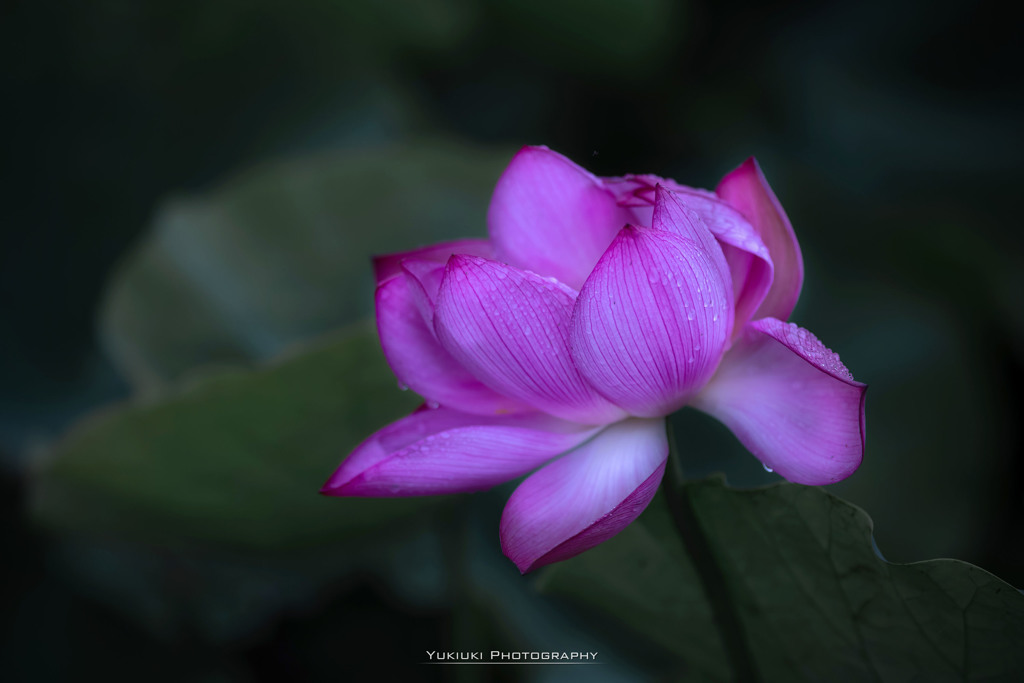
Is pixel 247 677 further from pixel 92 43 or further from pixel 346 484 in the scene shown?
pixel 92 43

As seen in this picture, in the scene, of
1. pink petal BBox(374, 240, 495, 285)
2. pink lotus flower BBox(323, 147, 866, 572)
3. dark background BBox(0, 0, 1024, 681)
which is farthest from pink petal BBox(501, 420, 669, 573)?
dark background BBox(0, 0, 1024, 681)

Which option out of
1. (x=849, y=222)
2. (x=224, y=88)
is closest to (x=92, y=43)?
(x=224, y=88)

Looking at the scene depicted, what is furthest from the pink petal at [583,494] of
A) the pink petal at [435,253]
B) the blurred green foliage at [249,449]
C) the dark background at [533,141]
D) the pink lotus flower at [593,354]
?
the dark background at [533,141]

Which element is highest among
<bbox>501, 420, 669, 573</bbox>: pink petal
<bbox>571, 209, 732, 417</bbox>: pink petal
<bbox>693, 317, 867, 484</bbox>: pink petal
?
<bbox>571, 209, 732, 417</bbox>: pink petal

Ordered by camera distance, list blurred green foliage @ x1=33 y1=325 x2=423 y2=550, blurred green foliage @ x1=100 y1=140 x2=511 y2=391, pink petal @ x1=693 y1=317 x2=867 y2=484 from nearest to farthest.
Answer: pink petal @ x1=693 y1=317 x2=867 y2=484 → blurred green foliage @ x1=33 y1=325 x2=423 y2=550 → blurred green foliage @ x1=100 y1=140 x2=511 y2=391

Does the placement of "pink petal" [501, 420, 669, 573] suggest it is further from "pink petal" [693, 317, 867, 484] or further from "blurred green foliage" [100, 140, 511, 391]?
"blurred green foliage" [100, 140, 511, 391]

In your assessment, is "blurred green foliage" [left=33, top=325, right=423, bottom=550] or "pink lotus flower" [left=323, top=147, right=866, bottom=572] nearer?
"pink lotus flower" [left=323, top=147, right=866, bottom=572]

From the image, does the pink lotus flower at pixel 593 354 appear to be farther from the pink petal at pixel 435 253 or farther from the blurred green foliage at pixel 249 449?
the blurred green foliage at pixel 249 449
